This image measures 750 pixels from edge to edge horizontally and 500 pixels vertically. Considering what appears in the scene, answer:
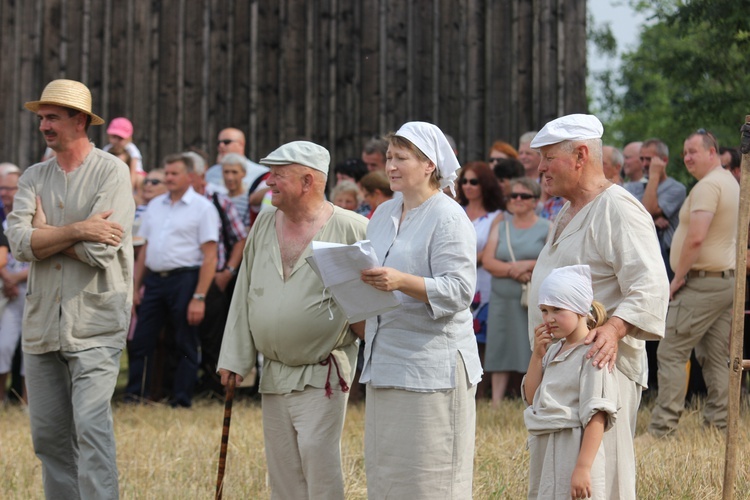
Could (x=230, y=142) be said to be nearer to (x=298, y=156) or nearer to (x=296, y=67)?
(x=296, y=67)

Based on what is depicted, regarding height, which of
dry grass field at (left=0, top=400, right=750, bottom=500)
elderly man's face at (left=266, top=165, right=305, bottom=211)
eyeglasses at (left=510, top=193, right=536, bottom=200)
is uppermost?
eyeglasses at (left=510, top=193, right=536, bottom=200)

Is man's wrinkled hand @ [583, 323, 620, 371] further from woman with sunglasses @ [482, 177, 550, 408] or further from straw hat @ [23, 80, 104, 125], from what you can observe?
woman with sunglasses @ [482, 177, 550, 408]

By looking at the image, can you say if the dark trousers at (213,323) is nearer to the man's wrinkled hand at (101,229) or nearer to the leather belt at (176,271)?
the leather belt at (176,271)

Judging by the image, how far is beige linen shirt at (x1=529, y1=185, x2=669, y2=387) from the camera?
15.2 feet

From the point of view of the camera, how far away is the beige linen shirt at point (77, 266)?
6.14 metres

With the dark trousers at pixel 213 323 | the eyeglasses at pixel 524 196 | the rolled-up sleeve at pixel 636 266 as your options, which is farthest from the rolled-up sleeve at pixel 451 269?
the dark trousers at pixel 213 323

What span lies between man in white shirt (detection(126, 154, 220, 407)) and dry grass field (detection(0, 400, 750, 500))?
118 cm

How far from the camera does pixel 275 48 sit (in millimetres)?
12523

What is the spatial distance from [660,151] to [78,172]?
5127 millimetres

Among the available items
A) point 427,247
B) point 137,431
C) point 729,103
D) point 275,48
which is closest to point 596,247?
point 427,247

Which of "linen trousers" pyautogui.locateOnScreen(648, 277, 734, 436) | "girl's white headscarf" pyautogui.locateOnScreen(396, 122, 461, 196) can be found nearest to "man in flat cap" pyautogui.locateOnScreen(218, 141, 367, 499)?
"girl's white headscarf" pyautogui.locateOnScreen(396, 122, 461, 196)

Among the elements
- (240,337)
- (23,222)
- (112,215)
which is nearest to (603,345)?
(240,337)

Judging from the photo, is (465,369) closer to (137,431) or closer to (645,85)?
(137,431)

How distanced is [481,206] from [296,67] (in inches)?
142
